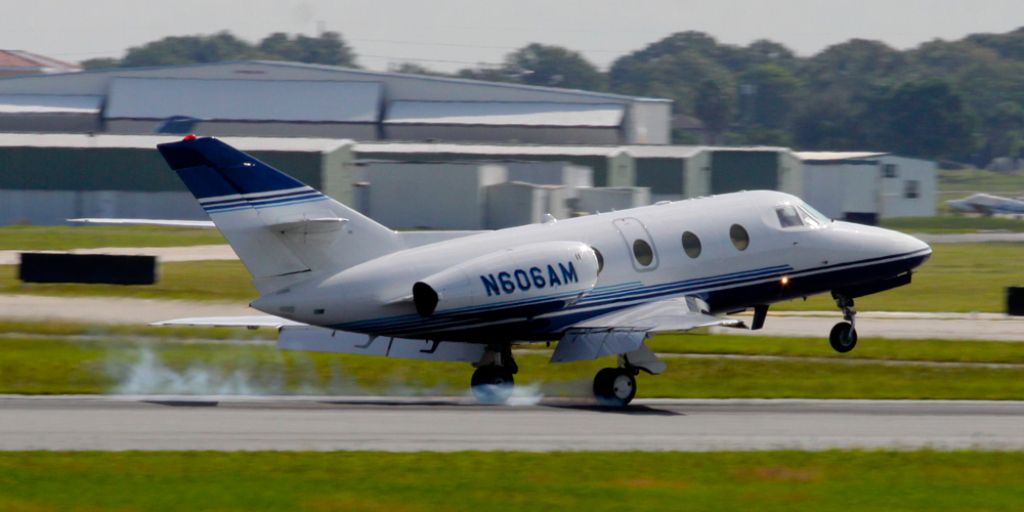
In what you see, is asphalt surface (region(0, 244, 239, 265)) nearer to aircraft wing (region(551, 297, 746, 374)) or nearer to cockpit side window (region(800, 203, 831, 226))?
cockpit side window (region(800, 203, 831, 226))

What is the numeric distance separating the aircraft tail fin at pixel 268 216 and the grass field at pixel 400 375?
3673 mm

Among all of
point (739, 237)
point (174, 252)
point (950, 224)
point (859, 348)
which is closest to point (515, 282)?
point (739, 237)

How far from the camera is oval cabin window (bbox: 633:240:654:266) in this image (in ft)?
90.0

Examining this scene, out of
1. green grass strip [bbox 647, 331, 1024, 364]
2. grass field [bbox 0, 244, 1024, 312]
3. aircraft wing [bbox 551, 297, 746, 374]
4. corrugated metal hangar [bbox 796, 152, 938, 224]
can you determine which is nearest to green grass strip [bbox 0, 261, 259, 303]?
grass field [bbox 0, 244, 1024, 312]

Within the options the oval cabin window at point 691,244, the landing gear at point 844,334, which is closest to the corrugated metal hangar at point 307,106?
the landing gear at point 844,334

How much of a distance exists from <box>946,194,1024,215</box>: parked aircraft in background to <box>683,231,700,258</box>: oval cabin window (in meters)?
104

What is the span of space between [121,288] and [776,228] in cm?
2459

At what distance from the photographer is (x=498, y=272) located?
25.7 meters

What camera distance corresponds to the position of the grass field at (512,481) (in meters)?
16.2

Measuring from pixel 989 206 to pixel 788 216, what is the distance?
10348 centimetres

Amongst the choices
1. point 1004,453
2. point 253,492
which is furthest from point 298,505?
point 1004,453

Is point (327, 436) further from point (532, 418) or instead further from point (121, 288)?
point (121, 288)

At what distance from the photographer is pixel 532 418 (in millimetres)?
24188

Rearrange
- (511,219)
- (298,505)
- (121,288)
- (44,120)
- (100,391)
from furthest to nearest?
(44,120) → (511,219) → (121,288) → (100,391) → (298,505)
